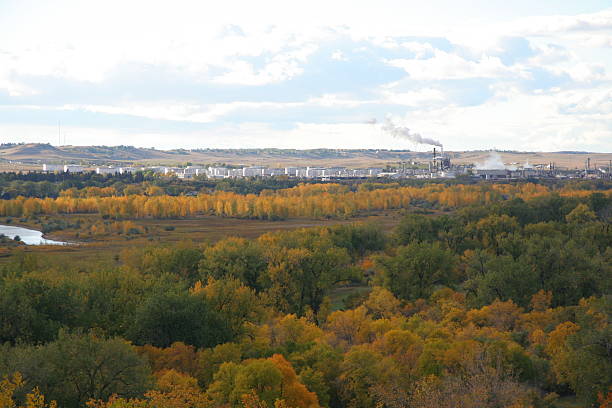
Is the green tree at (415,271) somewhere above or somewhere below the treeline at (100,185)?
below

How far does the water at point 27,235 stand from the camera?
325ft

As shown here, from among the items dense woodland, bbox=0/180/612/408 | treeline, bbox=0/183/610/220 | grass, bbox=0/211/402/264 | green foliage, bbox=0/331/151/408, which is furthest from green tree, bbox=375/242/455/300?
treeline, bbox=0/183/610/220

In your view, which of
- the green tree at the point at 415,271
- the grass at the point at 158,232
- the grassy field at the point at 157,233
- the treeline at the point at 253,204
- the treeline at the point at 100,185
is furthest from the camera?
the treeline at the point at 100,185

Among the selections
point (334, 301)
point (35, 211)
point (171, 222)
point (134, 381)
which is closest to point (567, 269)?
point (334, 301)

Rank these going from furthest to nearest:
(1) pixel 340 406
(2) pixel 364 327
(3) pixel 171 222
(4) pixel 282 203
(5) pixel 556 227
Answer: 1. (4) pixel 282 203
2. (3) pixel 171 222
3. (5) pixel 556 227
4. (2) pixel 364 327
5. (1) pixel 340 406

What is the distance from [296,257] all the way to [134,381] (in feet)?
95.1

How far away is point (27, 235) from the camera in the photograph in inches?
4240

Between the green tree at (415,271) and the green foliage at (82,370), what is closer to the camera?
the green foliage at (82,370)

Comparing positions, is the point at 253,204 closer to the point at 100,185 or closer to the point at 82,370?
the point at 100,185

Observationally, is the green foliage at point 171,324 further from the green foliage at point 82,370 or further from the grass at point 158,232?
the grass at point 158,232

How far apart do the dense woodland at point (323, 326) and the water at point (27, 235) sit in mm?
28525

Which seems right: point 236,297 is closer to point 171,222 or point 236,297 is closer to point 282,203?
point 171,222

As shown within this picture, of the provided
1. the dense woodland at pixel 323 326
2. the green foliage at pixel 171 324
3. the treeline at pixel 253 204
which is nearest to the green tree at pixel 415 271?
the dense woodland at pixel 323 326

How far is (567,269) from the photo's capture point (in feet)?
178
